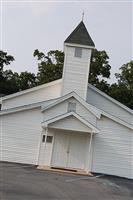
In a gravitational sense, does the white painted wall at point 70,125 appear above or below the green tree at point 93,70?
below

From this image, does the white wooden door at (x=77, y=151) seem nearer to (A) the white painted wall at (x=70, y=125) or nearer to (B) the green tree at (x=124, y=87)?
(A) the white painted wall at (x=70, y=125)

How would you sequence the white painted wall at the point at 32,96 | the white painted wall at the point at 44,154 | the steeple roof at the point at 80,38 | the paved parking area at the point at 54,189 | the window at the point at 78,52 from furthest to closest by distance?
the white painted wall at the point at 32,96 → the steeple roof at the point at 80,38 → the window at the point at 78,52 → the white painted wall at the point at 44,154 → the paved parking area at the point at 54,189

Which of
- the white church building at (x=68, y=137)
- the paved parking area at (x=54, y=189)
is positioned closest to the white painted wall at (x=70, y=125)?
the white church building at (x=68, y=137)

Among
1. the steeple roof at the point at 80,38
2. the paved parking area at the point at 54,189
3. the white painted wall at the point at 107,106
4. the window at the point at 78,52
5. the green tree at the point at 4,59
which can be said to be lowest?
the paved parking area at the point at 54,189

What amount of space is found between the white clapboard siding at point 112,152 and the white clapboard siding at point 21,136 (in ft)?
11.2

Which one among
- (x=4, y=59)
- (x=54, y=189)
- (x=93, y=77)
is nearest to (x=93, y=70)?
(x=93, y=77)

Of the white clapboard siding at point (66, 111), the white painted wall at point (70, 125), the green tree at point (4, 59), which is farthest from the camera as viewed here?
the green tree at point (4, 59)

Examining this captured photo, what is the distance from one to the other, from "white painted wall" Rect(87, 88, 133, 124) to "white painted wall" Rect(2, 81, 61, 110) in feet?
7.82

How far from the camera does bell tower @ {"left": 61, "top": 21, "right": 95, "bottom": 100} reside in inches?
950

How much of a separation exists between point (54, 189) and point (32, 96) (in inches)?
503

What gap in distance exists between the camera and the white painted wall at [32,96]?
2602 centimetres

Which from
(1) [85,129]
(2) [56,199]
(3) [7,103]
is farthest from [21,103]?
(2) [56,199]

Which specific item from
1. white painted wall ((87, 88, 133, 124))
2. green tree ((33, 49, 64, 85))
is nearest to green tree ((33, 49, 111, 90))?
green tree ((33, 49, 64, 85))

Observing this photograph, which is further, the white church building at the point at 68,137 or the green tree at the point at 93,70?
the green tree at the point at 93,70
